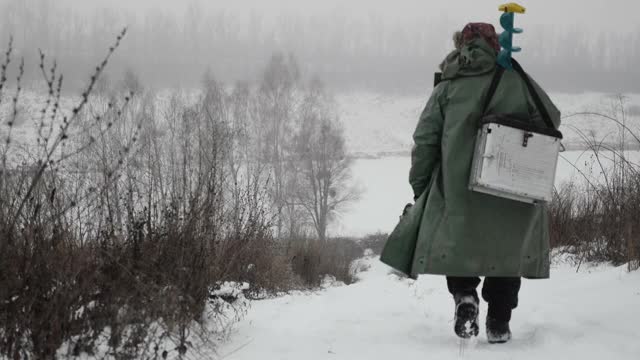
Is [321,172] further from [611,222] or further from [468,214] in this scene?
[468,214]

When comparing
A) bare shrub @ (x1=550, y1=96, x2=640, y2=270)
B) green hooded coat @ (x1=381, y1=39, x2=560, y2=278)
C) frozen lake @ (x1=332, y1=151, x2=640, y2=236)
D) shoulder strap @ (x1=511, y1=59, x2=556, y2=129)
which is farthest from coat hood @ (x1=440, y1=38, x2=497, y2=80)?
frozen lake @ (x1=332, y1=151, x2=640, y2=236)

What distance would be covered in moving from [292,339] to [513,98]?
1.66 meters

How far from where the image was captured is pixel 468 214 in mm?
2572

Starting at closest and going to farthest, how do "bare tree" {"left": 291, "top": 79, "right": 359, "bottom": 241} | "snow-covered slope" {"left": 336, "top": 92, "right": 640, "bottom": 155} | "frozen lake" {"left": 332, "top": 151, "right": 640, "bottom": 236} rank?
"bare tree" {"left": 291, "top": 79, "right": 359, "bottom": 241}
"frozen lake" {"left": 332, "top": 151, "right": 640, "bottom": 236}
"snow-covered slope" {"left": 336, "top": 92, "right": 640, "bottom": 155}

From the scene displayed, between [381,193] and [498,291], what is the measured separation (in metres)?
26.7

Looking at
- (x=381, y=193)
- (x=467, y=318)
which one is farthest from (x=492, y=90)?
(x=381, y=193)

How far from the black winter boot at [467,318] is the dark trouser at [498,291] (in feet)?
0.15

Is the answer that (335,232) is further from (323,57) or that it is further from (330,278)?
(323,57)

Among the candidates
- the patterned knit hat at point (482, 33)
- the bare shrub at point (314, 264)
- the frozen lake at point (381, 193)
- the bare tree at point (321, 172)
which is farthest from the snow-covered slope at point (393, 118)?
the patterned knit hat at point (482, 33)

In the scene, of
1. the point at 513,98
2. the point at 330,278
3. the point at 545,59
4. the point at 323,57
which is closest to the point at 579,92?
the point at 545,59

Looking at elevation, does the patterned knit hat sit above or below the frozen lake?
above

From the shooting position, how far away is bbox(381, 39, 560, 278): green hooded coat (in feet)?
8.39

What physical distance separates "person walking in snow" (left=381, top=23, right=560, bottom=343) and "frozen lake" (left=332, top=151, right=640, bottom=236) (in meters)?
18.6

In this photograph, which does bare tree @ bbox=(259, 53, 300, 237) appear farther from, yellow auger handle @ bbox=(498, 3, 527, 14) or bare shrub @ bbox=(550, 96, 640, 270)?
yellow auger handle @ bbox=(498, 3, 527, 14)
